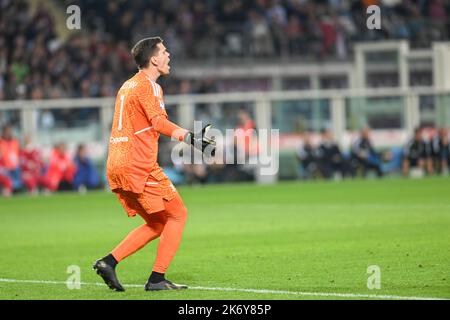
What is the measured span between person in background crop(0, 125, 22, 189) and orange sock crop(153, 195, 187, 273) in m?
20.9

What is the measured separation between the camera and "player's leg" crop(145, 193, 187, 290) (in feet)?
30.8

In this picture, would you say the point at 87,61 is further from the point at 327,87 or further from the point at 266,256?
the point at 266,256

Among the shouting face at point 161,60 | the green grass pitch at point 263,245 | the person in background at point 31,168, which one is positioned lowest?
the green grass pitch at point 263,245

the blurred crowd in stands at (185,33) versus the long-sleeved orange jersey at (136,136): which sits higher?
the blurred crowd in stands at (185,33)

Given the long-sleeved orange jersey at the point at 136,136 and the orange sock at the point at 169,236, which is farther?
the orange sock at the point at 169,236

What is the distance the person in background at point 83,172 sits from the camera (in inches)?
1199

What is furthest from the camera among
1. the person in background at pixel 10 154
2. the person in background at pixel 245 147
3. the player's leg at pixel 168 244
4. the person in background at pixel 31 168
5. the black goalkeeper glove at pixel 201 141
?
the person in background at pixel 245 147

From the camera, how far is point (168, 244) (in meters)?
9.41

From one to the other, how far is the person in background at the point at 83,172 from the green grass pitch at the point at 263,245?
5071 mm

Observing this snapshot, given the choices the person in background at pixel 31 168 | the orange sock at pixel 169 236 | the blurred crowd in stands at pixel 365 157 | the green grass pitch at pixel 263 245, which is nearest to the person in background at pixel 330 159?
the blurred crowd in stands at pixel 365 157

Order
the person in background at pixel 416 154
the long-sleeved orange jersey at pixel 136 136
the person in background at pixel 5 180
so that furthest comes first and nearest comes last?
the person in background at pixel 416 154, the person in background at pixel 5 180, the long-sleeved orange jersey at pixel 136 136

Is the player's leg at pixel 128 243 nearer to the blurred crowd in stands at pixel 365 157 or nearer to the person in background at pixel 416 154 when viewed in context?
the blurred crowd in stands at pixel 365 157

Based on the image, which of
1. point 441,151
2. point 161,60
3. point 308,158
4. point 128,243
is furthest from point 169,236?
point 441,151

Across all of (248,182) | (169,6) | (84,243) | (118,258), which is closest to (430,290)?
(118,258)
